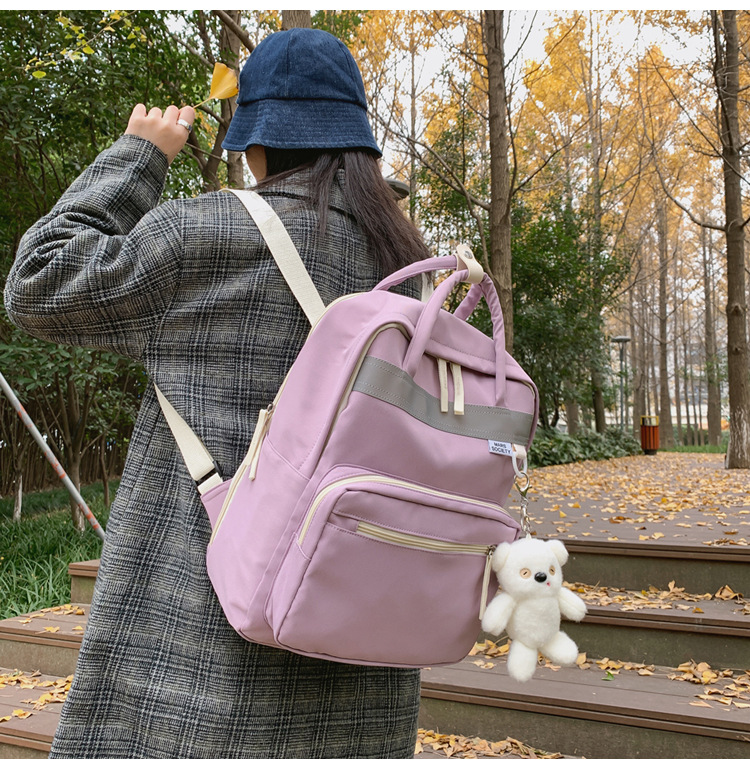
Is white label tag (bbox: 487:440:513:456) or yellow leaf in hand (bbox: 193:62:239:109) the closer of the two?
white label tag (bbox: 487:440:513:456)

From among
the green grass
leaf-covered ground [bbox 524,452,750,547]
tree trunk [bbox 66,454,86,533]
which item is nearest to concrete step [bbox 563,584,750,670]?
leaf-covered ground [bbox 524,452,750,547]

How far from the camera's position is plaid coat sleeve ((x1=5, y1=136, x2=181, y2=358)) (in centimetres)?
92

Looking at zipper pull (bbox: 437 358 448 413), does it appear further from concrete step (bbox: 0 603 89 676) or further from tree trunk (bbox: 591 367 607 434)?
tree trunk (bbox: 591 367 607 434)

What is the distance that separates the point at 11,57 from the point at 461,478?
5.19m

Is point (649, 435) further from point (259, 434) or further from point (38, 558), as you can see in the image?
point (259, 434)

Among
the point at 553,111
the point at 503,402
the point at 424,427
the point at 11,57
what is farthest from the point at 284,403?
the point at 553,111

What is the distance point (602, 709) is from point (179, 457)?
1877 millimetres

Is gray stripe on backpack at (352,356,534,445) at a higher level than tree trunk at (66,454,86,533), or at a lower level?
higher

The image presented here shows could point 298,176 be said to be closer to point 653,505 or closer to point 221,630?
point 221,630

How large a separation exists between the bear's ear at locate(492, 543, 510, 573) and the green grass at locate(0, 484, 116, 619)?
354 centimetres

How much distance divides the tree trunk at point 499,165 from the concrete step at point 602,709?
375 centimetres

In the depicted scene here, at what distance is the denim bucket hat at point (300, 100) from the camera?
103 cm

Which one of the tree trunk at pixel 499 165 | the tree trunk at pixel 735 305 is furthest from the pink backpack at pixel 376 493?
the tree trunk at pixel 735 305

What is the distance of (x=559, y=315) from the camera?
33.4ft
